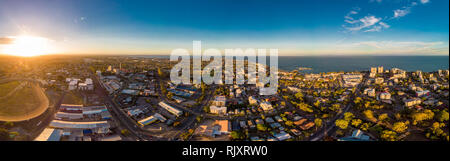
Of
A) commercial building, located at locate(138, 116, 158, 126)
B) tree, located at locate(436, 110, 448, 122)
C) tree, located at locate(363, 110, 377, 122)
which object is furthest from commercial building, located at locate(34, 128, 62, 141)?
tree, located at locate(436, 110, 448, 122)

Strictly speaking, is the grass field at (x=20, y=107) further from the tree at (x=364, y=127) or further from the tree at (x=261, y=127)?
the tree at (x=364, y=127)

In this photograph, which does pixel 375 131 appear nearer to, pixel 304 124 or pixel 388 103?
pixel 304 124

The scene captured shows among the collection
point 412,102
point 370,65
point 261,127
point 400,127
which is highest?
point 370,65

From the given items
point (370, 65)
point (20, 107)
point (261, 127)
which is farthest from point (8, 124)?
point (370, 65)

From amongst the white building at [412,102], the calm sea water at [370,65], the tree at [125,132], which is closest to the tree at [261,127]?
the tree at [125,132]

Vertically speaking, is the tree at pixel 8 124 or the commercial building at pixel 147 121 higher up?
the tree at pixel 8 124

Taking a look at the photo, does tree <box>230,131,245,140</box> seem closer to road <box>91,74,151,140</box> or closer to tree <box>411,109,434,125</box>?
road <box>91,74,151,140</box>

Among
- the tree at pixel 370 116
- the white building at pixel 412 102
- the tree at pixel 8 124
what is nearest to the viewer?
the tree at pixel 8 124

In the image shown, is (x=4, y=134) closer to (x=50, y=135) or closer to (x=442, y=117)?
(x=50, y=135)
